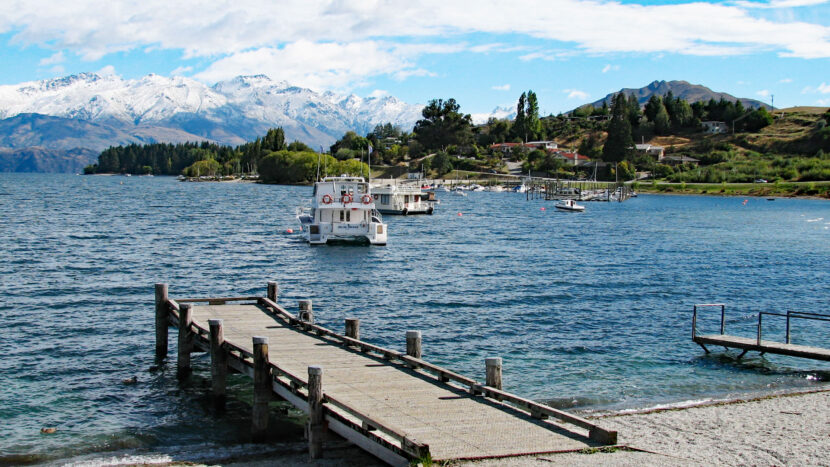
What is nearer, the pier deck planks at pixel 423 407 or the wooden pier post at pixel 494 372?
the pier deck planks at pixel 423 407

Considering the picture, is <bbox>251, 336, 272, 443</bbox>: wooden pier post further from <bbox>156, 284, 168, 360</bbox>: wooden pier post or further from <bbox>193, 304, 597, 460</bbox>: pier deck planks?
<bbox>156, 284, 168, 360</bbox>: wooden pier post

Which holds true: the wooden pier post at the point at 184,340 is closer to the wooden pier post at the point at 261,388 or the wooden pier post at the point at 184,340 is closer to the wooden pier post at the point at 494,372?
the wooden pier post at the point at 261,388

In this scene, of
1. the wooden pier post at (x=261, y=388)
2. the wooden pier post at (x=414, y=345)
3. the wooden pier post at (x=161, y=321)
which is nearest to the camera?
the wooden pier post at (x=261, y=388)

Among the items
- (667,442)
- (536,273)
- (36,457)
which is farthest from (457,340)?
(536,273)

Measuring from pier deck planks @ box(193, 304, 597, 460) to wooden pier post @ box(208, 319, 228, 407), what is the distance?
0.66 m

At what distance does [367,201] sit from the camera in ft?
228

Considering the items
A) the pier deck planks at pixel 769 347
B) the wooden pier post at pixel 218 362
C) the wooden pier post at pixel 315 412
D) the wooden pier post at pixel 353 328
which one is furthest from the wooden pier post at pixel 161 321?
the pier deck planks at pixel 769 347

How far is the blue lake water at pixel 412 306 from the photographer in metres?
24.8

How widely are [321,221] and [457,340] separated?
130 feet

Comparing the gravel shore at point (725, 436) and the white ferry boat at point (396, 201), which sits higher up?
the white ferry boat at point (396, 201)

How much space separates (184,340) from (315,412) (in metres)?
10.7

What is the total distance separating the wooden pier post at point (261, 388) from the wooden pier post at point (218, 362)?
3.58 meters

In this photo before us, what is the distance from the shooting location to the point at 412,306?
41.9m

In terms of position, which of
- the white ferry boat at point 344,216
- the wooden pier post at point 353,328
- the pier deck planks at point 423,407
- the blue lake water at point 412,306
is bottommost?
the blue lake water at point 412,306
